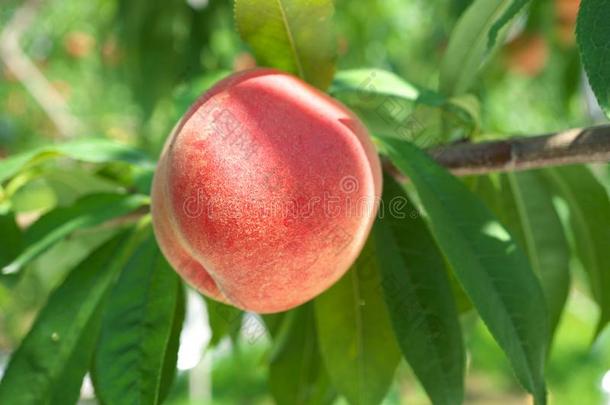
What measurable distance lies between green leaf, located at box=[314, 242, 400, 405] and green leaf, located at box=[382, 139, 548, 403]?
0.46 feet

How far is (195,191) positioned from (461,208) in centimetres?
24

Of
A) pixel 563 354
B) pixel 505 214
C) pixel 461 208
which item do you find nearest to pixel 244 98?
pixel 461 208

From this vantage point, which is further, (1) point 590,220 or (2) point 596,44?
(1) point 590,220

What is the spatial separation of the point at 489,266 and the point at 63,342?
0.41 m

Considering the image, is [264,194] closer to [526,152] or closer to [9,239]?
[526,152]

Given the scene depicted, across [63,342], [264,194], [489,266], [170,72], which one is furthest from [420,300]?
[170,72]

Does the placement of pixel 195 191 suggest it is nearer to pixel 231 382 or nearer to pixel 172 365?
pixel 172 365

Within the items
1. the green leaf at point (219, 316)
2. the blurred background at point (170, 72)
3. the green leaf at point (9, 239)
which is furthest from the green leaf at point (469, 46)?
the green leaf at point (9, 239)

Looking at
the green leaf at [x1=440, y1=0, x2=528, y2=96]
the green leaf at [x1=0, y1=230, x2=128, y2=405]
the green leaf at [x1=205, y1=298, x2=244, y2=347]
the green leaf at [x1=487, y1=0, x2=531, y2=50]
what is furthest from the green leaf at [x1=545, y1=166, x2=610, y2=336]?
the green leaf at [x1=0, y1=230, x2=128, y2=405]

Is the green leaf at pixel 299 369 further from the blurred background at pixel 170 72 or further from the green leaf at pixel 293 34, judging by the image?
the green leaf at pixel 293 34

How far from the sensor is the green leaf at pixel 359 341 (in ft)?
2.79

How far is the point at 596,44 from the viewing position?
0.63 meters

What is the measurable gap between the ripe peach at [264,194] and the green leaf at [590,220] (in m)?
0.33

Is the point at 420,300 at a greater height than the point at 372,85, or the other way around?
the point at 372,85
